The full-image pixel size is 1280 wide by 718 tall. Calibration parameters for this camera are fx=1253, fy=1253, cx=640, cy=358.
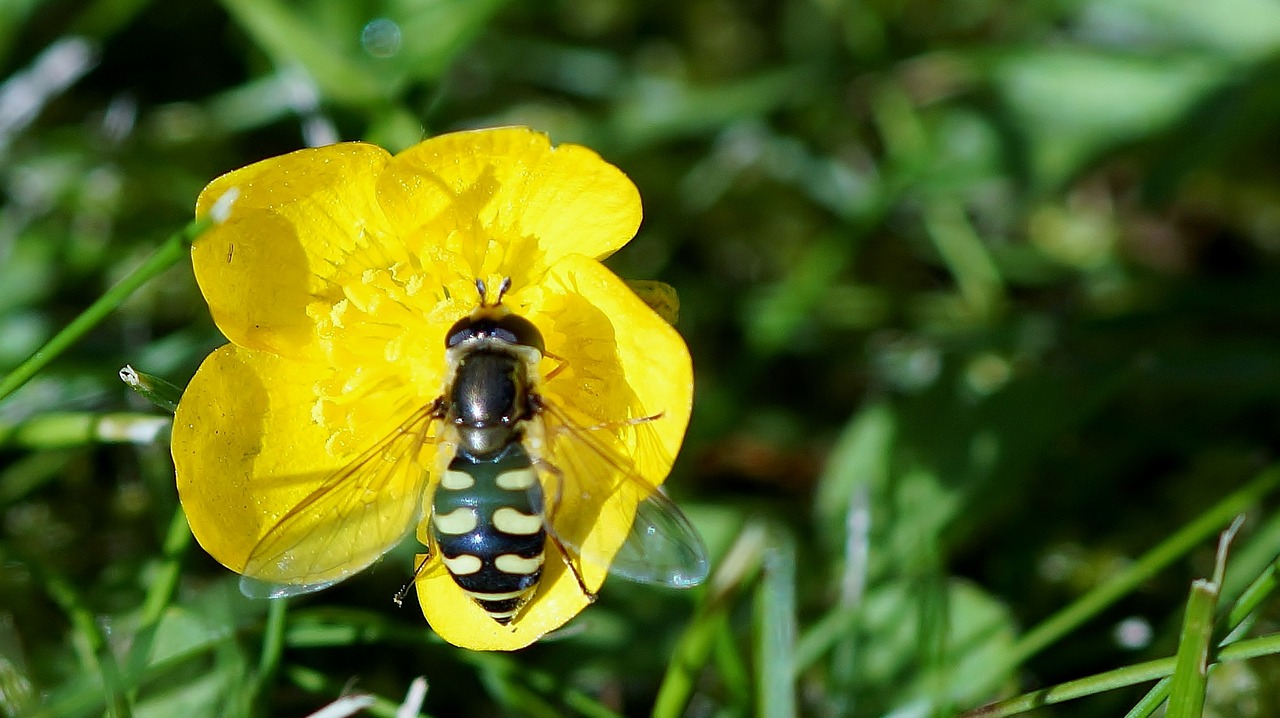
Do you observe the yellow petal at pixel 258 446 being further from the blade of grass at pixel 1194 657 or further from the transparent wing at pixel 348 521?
the blade of grass at pixel 1194 657

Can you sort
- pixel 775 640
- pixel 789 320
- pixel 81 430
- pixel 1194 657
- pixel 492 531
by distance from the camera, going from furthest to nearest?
1. pixel 789 320
2. pixel 81 430
3. pixel 775 640
4. pixel 492 531
5. pixel 1194 657

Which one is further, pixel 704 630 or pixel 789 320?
pixel 789 320

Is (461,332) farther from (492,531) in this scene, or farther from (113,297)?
(113,297)

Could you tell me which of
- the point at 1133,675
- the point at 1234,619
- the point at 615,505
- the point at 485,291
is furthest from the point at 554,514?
the point at 1234,619

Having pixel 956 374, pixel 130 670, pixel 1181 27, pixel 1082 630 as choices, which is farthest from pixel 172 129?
pixel 1181 27

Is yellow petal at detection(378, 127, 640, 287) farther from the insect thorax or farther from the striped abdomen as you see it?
the striped abdomen

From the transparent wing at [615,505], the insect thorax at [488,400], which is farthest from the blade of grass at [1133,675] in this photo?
the insect thorax at [488,400]
